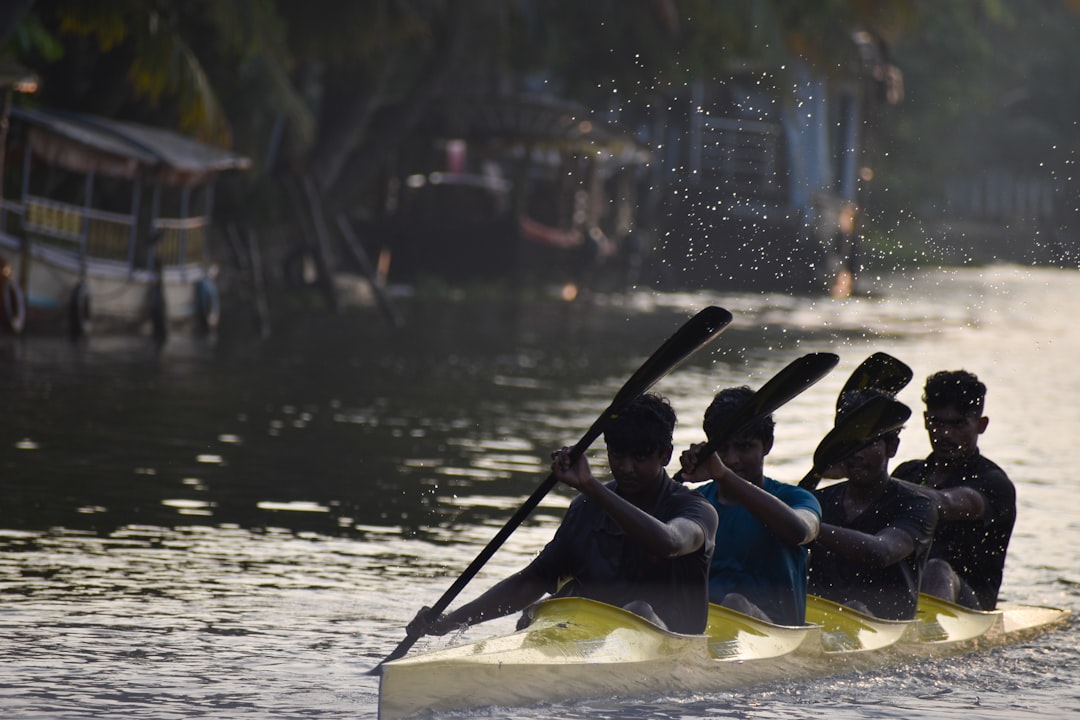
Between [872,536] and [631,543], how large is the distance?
1.20 meters

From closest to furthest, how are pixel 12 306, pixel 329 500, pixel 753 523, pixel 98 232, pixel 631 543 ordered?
1. pixel 631 543
2. pixel 753 523
3. pixel 329 500
4. pixel 12 306
5. pixel 98 232

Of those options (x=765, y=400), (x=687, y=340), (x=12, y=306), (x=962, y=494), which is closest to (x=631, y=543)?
(x=765, y=400)

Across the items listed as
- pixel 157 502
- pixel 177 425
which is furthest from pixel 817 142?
pixel 157 502

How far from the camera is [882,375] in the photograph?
8.56 m

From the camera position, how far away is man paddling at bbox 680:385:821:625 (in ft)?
21.1

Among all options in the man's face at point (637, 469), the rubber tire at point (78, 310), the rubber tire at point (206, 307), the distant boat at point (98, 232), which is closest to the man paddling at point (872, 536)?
the man's face at point (637, 469)

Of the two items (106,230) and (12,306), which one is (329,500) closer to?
(12,306)

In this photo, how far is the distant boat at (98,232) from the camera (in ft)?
64.0

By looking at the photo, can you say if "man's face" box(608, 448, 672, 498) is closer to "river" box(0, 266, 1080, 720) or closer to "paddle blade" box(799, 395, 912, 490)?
"river" box(0, 266, 1080, 720)

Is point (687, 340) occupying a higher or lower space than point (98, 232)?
higher

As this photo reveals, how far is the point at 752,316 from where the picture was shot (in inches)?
1177

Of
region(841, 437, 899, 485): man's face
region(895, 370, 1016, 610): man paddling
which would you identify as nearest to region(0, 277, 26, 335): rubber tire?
region(895, 370, 1016, 610): man paddling

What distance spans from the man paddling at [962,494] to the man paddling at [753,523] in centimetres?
94

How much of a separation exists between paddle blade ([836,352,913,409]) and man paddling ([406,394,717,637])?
2.29 meters
